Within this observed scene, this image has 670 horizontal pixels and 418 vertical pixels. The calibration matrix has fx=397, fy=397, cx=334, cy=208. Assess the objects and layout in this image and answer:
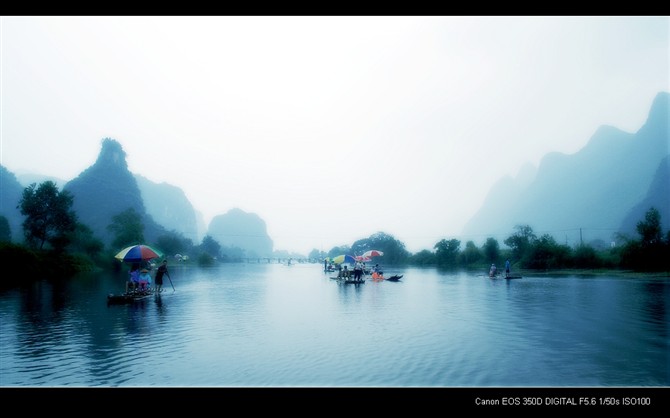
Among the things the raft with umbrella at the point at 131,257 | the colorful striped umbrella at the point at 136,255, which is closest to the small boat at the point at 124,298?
the raft with umbrella at the point at 131,257

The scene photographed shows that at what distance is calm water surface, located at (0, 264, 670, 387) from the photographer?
7.52m

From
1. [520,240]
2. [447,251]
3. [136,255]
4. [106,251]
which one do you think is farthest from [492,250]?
[136,255]

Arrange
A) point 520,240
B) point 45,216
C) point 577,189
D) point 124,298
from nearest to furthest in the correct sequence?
point 124,298 → point 45,216 → point 520,240 → point 577,189

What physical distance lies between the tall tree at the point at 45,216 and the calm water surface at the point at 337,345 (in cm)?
3229

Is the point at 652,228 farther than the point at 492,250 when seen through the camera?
No

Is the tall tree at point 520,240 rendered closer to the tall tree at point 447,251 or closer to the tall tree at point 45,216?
the tall tree at point 447,251

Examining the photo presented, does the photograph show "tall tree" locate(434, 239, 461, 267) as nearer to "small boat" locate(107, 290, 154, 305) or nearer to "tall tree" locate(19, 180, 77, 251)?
"tall tree" locate(19, 180, 77, 251)

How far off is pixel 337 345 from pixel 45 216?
158 ft

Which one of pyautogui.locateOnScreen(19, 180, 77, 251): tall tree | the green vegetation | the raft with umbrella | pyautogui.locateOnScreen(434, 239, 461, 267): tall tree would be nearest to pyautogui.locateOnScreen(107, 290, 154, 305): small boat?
the raft with umbrella

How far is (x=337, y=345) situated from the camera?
10.1 metres

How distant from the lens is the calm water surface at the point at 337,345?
7.52 meters

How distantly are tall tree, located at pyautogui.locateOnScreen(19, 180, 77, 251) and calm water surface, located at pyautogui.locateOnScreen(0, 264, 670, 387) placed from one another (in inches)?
1271

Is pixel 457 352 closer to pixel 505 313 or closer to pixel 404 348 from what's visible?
pixel 404 348

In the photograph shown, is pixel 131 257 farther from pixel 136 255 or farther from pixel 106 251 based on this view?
pixel 106 251
